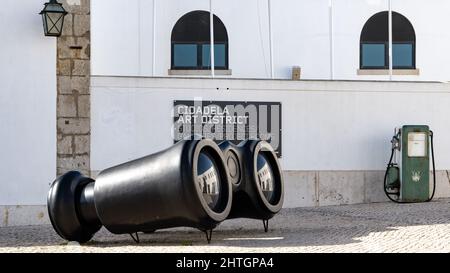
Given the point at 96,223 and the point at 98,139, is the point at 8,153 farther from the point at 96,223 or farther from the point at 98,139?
the point at 96,223

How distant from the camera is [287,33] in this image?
73.3 feet

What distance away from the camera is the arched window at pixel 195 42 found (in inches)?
888

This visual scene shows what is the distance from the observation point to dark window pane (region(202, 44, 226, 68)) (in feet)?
74.1

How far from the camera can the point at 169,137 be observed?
1627 centimetres

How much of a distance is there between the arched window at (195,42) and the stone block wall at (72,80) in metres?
7.02

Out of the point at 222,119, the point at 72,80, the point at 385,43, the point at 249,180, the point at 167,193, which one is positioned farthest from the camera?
the point at 385,43

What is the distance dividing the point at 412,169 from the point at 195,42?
7.61 m

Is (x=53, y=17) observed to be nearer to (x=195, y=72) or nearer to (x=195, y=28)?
(x=195, y=72)

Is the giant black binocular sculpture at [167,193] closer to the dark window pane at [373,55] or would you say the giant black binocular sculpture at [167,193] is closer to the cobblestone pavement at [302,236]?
the cobblestone pavement at [302,236]

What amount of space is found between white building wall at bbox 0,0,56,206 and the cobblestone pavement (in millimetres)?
831

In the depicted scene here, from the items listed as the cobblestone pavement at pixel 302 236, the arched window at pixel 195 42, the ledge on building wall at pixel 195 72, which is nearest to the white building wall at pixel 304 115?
the cobblestone pavement at pixel 302 236

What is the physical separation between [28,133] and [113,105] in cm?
149

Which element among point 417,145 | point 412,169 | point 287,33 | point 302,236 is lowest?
point 302,236

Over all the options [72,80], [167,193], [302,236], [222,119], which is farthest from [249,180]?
[72,80]
